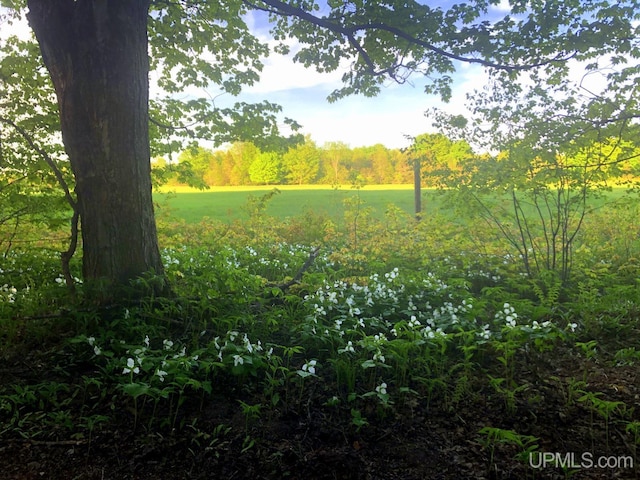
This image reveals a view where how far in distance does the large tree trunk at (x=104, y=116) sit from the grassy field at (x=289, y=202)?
4593 mm

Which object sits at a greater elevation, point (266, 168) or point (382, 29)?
point (382, 29)

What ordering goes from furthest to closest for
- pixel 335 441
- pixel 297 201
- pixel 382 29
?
pixel 297 201 → pixel 382 29 → pixel 335 441

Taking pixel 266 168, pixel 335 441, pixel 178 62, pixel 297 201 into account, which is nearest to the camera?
pixel 335 441

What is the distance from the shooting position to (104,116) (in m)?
3.99

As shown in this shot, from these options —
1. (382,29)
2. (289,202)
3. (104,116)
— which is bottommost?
(289,202)

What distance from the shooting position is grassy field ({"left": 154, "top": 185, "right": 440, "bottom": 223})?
10.9m

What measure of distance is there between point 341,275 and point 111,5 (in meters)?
4.34

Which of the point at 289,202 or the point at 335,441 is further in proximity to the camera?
the point at 289,202

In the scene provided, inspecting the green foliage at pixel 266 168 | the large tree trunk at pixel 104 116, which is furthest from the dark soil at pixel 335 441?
the green foliage at pixel 266 168

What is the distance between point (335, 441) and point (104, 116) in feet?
12.2

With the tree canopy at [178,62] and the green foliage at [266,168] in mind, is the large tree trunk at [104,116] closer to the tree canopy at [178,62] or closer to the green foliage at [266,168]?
the tree canopy at [178,62]

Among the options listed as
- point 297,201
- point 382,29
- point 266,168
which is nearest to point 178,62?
point 382,29

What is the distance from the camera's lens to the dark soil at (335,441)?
2367 mm

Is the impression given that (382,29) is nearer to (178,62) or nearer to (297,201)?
(178,62)
